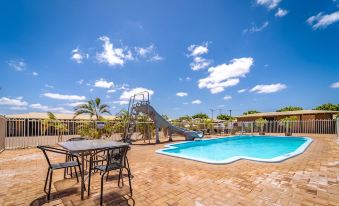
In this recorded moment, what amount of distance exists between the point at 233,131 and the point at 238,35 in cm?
953

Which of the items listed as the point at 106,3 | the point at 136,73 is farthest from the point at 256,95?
the point at 106,3

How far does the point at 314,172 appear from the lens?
14.1 feet

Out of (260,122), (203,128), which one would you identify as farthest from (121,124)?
(260,122)

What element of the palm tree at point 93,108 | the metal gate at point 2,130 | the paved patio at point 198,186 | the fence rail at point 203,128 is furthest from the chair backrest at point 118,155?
the palm tree at point 93,108

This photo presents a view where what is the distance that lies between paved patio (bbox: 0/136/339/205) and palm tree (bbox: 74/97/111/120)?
358 inches

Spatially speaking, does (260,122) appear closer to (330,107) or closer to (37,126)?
(37,126)

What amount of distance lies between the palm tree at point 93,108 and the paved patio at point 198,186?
909 cm

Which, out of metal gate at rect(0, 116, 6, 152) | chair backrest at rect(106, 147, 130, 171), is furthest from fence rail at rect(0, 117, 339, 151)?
chair backrest at rect(106, 147, 130, 171)

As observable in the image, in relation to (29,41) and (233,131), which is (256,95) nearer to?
(233,131)

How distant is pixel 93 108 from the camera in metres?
14.2

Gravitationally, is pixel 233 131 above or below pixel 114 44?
below

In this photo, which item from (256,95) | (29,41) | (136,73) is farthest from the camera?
(256,95)

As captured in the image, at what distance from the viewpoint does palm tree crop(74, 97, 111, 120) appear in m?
13.7

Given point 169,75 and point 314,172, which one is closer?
point 314,172
